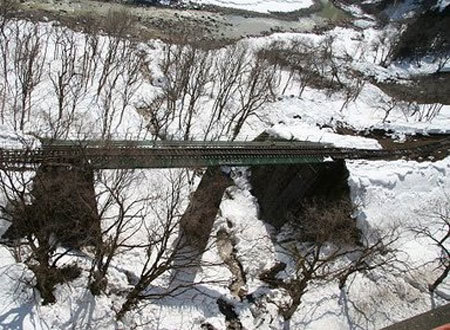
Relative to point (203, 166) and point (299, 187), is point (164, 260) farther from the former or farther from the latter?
point (299, 187)

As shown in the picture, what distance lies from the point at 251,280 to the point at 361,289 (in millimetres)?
7541

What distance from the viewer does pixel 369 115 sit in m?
51.4

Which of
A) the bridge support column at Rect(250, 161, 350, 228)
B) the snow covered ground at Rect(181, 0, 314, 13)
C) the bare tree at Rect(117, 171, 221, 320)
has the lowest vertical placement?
the bare tree at Rect(117, 171, 221, 320)

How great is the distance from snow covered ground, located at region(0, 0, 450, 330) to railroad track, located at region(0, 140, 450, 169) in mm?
1787

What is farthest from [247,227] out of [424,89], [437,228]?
[424,89]

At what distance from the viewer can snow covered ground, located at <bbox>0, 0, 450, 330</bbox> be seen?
23.5m

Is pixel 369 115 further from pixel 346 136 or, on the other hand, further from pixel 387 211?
pixel 387 211

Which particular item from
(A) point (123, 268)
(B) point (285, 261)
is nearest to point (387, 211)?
(B) point (285, 261)

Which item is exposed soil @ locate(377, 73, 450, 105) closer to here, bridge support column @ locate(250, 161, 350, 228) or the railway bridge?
the railway bridge

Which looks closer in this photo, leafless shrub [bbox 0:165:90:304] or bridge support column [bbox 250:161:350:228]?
leafless shrub [bbox 0:165:90:304]

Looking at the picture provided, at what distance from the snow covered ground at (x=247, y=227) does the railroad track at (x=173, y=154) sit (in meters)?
1.79

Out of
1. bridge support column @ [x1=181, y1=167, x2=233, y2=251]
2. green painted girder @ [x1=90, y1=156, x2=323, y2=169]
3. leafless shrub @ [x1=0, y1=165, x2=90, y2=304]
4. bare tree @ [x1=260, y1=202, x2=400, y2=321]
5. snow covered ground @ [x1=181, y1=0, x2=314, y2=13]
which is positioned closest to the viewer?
leafless shrub @ [x1=0, y1=165, x2=90, y2=304]

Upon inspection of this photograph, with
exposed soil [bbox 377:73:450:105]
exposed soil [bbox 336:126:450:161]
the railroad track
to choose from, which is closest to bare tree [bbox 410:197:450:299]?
exposed soil [bbox 336:126:450:161]

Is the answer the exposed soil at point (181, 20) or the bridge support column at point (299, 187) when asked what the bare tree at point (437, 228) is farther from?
the exposed soil at point (181, 20)
